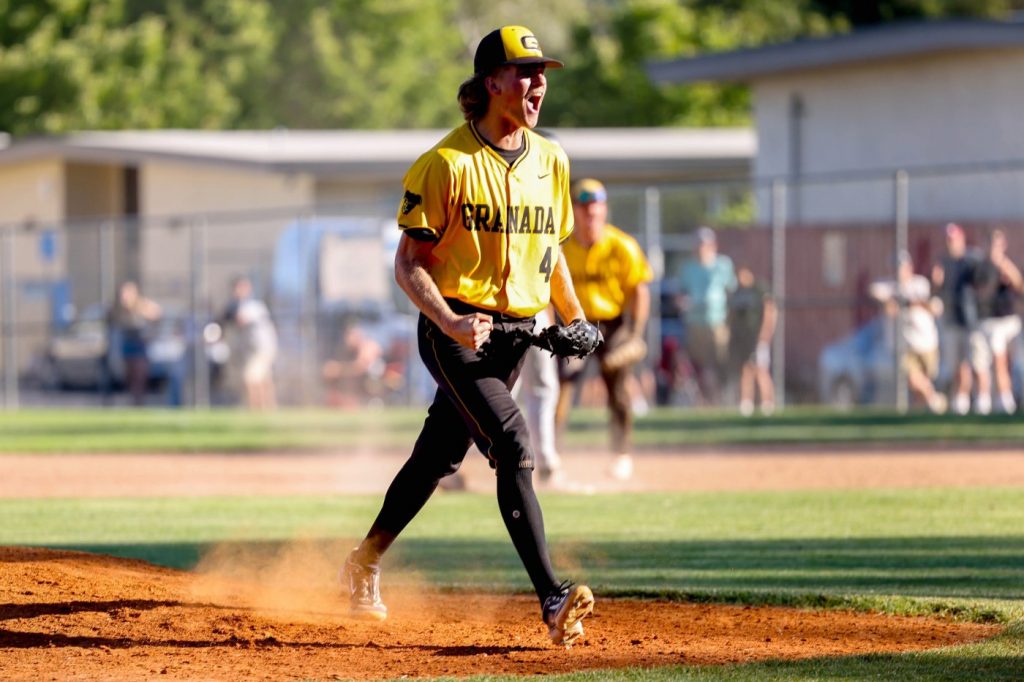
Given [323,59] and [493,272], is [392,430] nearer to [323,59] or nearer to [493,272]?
[493,272]

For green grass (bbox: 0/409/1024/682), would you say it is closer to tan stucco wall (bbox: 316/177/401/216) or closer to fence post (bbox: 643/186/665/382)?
fence post (bbox: 643/186/665/382)

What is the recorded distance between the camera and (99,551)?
9.50 meters

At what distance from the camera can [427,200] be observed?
6.37 m

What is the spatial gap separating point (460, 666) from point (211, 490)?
801cm

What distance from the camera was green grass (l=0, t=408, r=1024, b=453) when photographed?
17.6 m

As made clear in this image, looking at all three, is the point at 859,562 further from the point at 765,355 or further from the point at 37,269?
the point at 37,269

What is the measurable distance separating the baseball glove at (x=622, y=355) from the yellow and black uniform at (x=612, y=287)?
0.02 meters

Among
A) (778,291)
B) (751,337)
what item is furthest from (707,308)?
(778,291)

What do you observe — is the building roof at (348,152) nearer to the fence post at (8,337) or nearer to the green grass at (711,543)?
the fence post at (8,337)

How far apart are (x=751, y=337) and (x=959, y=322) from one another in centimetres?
311

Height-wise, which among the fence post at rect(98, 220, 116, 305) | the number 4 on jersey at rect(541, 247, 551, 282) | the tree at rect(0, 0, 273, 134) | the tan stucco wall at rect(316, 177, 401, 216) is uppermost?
the tree at rect(0, 0, 273, 134)

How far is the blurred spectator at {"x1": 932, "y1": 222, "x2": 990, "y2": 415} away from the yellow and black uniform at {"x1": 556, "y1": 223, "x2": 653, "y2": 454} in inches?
279

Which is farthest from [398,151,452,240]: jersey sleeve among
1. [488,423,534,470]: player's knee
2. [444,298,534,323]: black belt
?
[488,423,534,470]: player's knee

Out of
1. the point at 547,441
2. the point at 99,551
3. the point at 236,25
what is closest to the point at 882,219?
the point at 547,441
